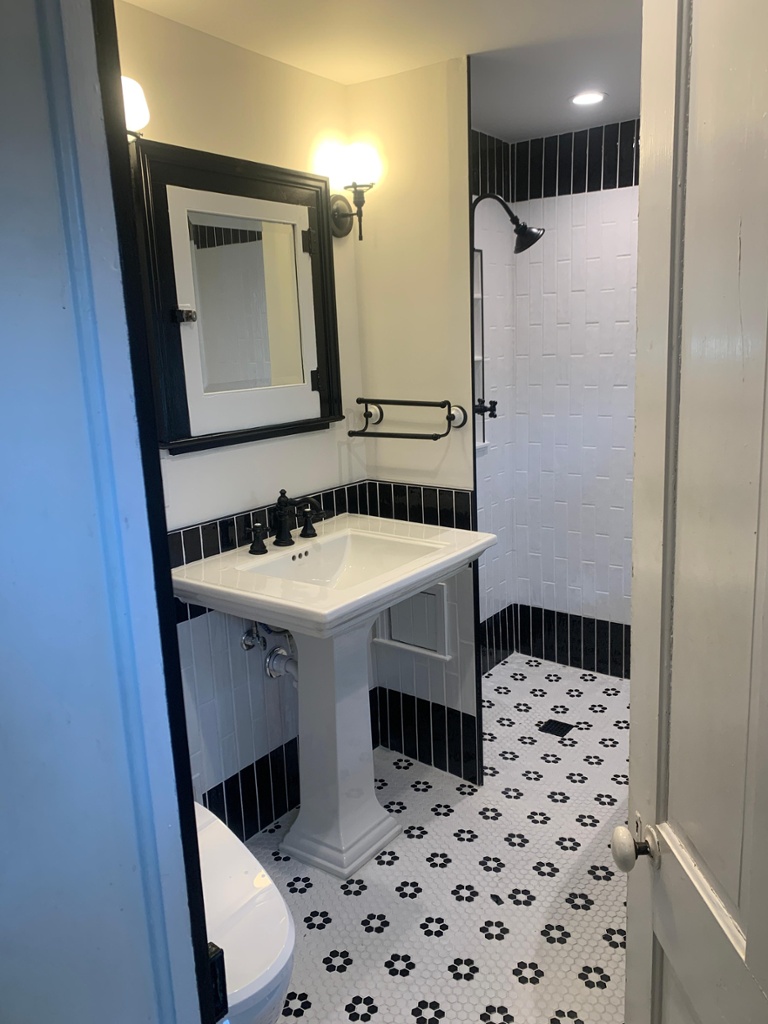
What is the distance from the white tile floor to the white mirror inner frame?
131 cm

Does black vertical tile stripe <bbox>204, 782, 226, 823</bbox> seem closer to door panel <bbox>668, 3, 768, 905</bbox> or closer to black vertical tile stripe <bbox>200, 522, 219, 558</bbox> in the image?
black vertical tile stripe <bbox>200, 522, 219, 558</bbox>

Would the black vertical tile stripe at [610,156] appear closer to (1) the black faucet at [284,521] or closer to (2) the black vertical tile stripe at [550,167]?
(2) the black vertical tile stripe at [550,167]

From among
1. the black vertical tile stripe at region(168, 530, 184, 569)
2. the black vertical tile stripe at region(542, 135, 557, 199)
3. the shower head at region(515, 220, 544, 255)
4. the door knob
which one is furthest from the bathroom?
the door knob

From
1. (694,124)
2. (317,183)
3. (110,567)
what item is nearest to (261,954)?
(110,567)

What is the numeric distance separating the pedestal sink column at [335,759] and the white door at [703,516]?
4.36 feet

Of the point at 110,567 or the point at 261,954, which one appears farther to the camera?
the point at 261,954

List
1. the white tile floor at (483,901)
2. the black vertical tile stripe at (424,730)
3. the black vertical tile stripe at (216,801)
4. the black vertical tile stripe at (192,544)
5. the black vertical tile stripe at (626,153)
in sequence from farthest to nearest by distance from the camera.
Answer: the black vertical tile stripe at (626,153)
the black vertical tile stripe at (424,730)
the black vertical tile stripe at (216,801)
the black vertical tile stripe at (192,544)
the white tile floor at (483,901)

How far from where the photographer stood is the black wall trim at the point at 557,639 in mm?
3516

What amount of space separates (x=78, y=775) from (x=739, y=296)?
2.33ft

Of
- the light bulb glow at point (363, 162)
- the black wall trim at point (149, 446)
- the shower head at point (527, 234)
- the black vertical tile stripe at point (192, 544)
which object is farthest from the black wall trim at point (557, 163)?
the black wall trim at point (149, 446)

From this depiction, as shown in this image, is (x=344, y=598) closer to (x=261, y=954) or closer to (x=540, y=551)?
(x=261, y=954)

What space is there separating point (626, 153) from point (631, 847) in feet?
9.55

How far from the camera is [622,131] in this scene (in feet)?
10.2

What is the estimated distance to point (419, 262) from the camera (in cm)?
250
